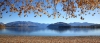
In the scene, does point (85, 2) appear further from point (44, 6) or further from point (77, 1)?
point (44, 6)

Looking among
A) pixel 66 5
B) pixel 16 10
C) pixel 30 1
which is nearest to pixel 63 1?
pixel 66 5

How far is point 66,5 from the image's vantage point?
29.2 ft

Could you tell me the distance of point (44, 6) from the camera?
9.06 meters

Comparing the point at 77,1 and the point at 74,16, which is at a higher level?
the point at 77,1

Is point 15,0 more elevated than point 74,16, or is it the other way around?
point 15,0

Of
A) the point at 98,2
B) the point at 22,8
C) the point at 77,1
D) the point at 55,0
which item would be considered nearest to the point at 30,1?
the point at 22,8

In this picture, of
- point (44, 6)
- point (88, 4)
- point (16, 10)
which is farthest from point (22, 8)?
point (88, 4)

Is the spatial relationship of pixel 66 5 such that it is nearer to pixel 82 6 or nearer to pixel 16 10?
pixel 82 6

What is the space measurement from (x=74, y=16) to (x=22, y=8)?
2666mm

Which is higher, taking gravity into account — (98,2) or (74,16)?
(98,2)

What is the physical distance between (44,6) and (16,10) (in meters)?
1.46

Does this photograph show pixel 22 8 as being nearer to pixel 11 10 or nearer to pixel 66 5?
pixel 11 10

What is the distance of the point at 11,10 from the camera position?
8.80m

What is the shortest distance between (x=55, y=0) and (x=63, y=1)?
42 centimetres
